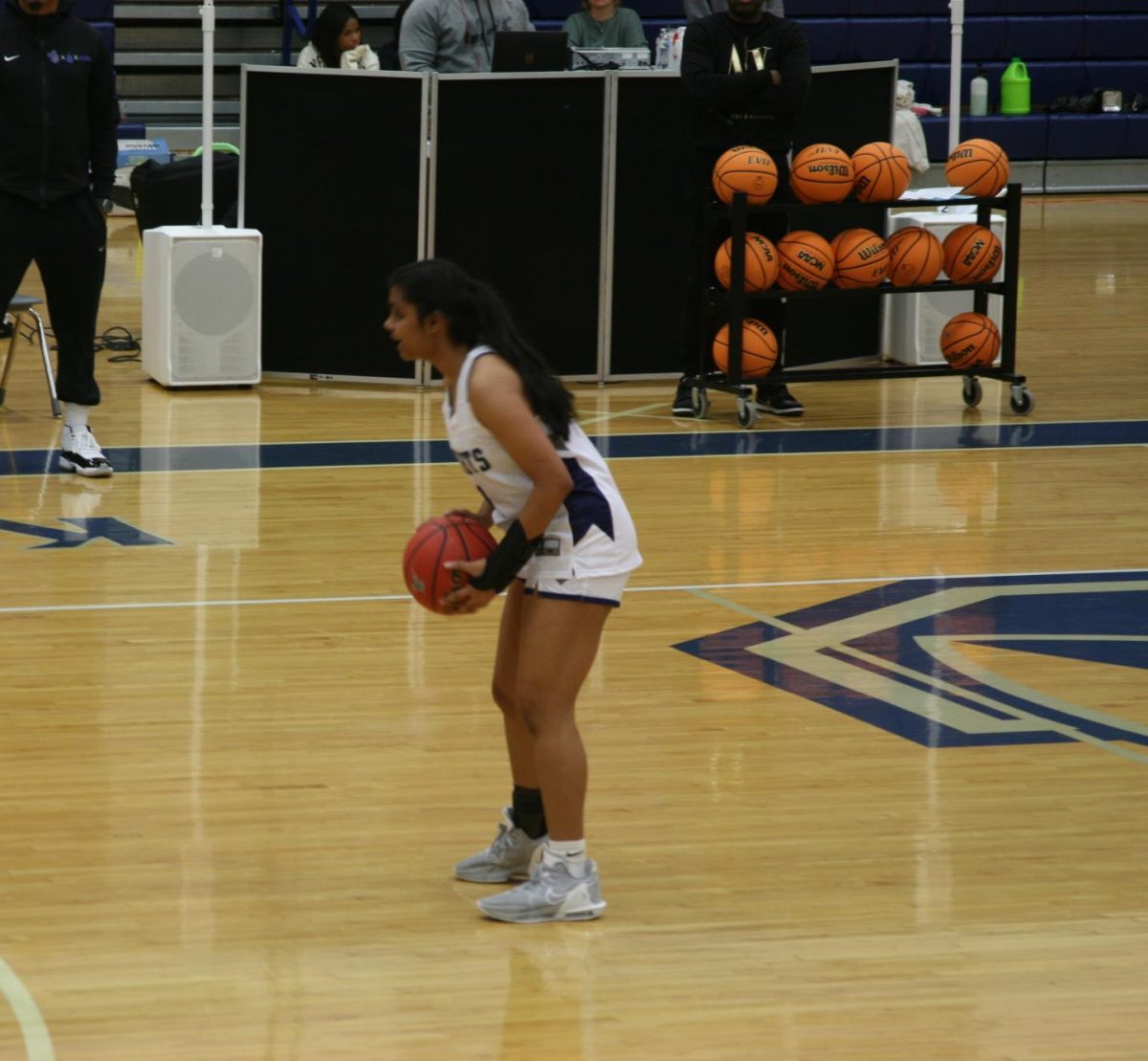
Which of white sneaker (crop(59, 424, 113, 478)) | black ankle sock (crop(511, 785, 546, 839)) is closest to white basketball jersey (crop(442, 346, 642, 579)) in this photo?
black ankle sock (crop(511, 785, 546, 839))

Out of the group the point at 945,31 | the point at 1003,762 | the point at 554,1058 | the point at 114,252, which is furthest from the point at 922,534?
the point at 945,31

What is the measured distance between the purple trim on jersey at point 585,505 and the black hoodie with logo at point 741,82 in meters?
5.39

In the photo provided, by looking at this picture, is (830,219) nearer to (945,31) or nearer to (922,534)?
(922,534)

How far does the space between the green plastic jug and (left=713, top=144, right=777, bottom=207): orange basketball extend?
1152 centimetres

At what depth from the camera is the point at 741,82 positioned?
9.05 meters

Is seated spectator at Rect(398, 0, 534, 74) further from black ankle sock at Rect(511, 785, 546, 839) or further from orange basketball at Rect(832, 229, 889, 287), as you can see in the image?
black ankle sock at Rect(511, 785, 546, 839)

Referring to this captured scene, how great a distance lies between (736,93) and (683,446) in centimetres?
154

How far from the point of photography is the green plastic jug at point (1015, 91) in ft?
65.3

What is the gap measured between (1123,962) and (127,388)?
7.34m

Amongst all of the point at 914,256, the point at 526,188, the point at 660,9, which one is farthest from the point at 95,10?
the point at 914,256

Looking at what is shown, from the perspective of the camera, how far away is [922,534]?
746 centimetres

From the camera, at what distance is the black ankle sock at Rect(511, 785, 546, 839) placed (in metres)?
4.20

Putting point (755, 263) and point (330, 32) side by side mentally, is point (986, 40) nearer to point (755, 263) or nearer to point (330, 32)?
point (330, 32)

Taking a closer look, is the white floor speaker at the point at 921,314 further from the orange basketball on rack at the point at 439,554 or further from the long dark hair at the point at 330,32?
the orange basketball on rack at the point at 439,554
